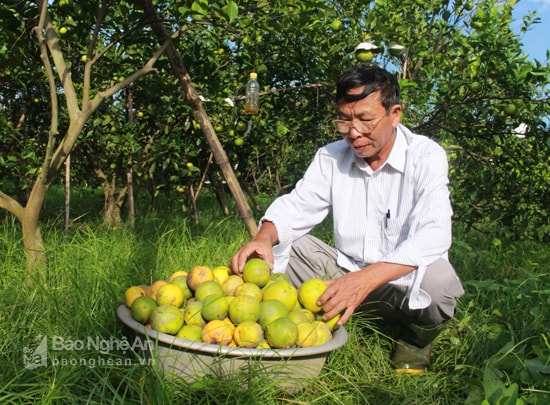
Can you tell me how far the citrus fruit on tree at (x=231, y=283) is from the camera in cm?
205

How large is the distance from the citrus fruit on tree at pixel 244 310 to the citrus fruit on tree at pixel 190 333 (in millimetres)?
127

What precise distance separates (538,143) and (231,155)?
2434mm

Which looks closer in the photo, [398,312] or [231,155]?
[398,312]

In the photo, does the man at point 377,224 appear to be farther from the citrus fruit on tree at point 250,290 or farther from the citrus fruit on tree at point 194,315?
the citrus fruit on tree at point 194,315

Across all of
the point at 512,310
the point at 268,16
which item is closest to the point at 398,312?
the point at 512,310

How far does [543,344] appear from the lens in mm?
2295

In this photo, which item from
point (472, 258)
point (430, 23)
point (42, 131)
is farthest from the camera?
point (42, 131)

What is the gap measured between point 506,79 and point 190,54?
207cm

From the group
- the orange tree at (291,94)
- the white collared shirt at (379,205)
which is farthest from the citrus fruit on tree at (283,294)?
the orange tree at (291,94)

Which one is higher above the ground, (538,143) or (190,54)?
(190,54)

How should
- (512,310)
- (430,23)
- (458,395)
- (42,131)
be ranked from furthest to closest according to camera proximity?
(42,131) < (430,23) < (512,310) < (458,395)

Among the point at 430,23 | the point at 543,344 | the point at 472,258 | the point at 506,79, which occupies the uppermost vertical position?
the point at 430,23

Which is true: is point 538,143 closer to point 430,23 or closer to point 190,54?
point 430,23

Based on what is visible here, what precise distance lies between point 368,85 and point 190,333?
4.11ft
